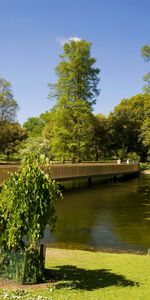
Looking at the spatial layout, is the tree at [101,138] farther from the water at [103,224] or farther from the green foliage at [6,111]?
the water at [103,224]

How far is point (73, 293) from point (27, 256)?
3.83ft

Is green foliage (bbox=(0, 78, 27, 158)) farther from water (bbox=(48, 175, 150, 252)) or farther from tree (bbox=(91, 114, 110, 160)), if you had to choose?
water (bbox=(48, 175, 150, 252))

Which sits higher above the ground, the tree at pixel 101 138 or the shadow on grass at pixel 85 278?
the tree at pixel 101 138

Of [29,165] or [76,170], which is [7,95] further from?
[29,165]

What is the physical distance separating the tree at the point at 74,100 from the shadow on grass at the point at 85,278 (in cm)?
3383

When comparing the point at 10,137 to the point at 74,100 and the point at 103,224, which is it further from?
the point at 103,224

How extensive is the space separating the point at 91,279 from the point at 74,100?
124 feet

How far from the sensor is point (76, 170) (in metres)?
37.4

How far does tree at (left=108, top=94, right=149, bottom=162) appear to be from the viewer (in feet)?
233

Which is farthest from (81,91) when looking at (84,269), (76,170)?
(84,269)

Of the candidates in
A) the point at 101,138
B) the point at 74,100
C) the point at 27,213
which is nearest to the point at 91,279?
the point at 27,213

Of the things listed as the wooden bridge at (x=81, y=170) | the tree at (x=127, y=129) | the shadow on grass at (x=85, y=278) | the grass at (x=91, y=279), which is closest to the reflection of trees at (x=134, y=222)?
the grass at (x=91, y=279)

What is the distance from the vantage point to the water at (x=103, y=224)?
1484 centimetres

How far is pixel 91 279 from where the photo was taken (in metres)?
8.30
